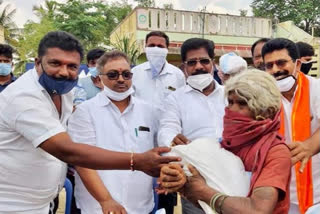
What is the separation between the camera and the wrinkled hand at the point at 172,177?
5.88ft

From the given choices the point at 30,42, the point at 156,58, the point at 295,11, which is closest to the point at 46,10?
the point at 30,42

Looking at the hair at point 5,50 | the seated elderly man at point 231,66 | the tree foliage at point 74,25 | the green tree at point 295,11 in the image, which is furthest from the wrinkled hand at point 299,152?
the green tree at point 295,11

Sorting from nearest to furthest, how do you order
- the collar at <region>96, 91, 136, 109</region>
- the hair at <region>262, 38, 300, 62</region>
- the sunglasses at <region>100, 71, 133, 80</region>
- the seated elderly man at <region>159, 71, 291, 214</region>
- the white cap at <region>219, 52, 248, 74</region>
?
the seated elderly man at <region>159, 71, 291, 214</region> < the hair at <region>262, 38, 300, 62</region> < the collar at <region>96, 91, 136, 109</region> < the sunglasses at <region>100, 71, 133, 80</region> < the white cap at <region>219, 52, 248, 74</region>

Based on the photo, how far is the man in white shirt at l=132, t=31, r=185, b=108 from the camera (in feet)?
13.7

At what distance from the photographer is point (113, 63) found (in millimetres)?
2863

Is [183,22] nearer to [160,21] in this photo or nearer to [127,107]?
[160,21]

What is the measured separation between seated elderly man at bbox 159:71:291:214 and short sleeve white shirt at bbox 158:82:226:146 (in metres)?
1.04

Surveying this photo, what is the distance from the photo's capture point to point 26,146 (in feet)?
7.04

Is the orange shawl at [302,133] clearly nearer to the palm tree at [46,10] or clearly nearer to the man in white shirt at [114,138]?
the man in white shirt at [114,138]

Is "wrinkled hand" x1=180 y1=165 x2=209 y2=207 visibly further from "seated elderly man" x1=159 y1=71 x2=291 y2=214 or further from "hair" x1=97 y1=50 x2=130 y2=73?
"hair" x1=97 y1=50 x2=130 y2=73

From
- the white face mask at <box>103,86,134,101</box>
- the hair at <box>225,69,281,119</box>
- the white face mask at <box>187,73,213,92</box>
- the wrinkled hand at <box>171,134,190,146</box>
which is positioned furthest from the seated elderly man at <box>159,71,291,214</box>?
the white face mask at <box>187,73,213,92</box>

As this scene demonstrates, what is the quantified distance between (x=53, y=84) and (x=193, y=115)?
1.19m

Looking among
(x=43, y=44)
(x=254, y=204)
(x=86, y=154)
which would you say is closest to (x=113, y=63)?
(x=43, y=44)

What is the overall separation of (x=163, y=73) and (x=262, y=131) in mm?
2635
